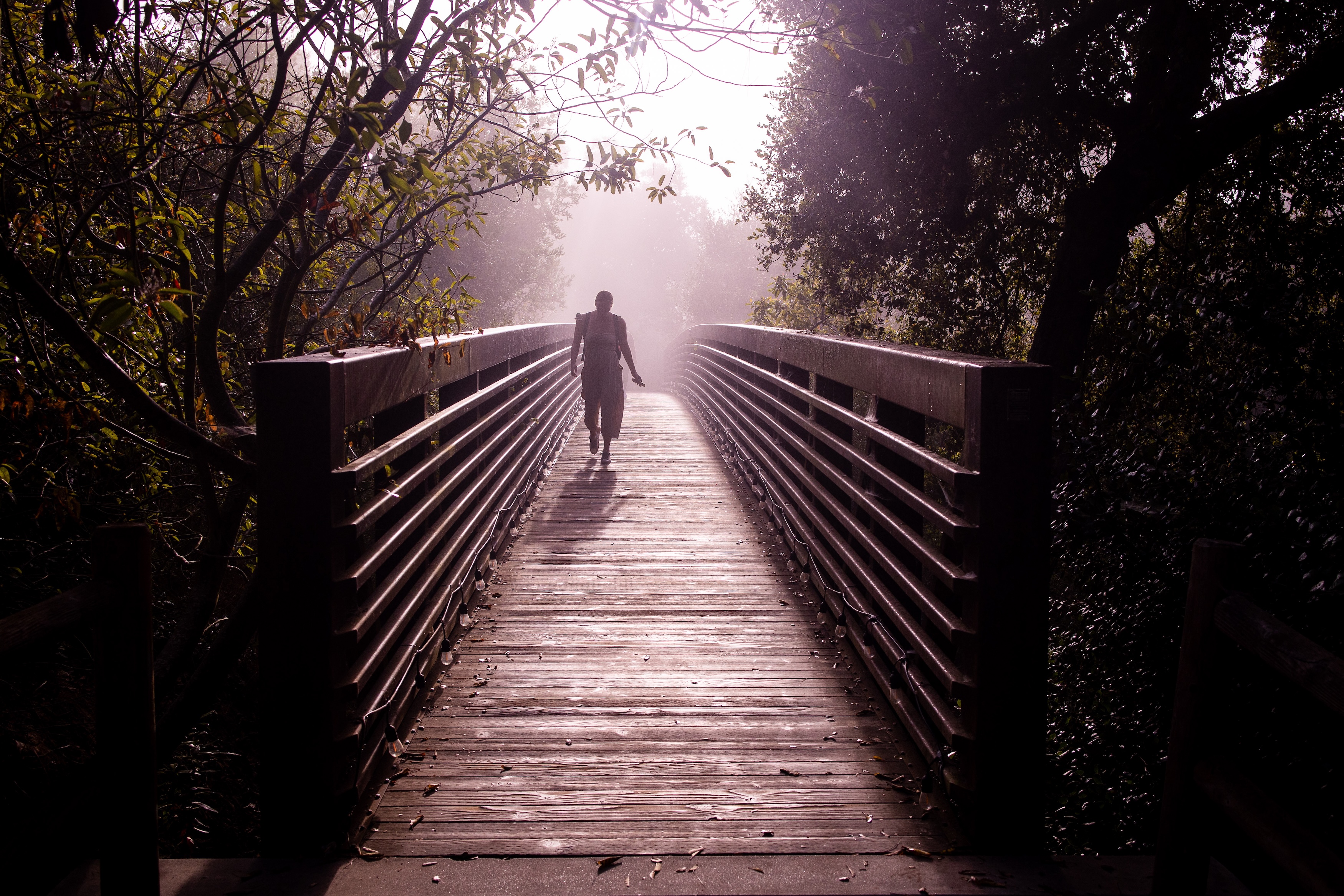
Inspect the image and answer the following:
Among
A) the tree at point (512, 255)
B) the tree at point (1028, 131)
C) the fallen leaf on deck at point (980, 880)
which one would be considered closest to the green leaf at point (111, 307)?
the fallen leaf on deck at point (980, 880)

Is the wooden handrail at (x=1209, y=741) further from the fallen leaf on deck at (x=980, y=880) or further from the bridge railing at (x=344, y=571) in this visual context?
the bridge railing at (x=344, y=571)

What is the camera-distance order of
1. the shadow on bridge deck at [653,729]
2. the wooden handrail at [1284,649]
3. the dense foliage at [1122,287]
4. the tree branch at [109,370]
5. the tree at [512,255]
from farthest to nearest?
the tree at [512,255] → the dense foliage at [1122,287] → the shadow on bridge deck at [653,729] → the tree branch at [109,370] → the wooden handrail at [1284,649]

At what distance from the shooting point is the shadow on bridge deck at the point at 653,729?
2848 mm

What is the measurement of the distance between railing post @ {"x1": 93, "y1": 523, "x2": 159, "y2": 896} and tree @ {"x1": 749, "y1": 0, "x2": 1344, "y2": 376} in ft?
20.3

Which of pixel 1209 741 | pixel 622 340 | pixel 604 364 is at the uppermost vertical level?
pixel 622 340

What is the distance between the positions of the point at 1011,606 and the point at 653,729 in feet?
4.85

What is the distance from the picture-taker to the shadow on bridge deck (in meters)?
2.85

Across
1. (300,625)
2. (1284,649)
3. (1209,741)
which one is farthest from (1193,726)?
(300,625)

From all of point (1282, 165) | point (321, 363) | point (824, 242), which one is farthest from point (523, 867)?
point (824, 242)

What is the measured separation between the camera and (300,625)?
8.76 feet

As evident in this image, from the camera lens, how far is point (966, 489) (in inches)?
110

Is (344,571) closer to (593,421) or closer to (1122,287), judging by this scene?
(1122,287)

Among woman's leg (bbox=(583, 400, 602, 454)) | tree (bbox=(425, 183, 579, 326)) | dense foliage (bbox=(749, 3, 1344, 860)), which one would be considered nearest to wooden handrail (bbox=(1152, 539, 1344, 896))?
dense foliage (bbox=(749, 3, 1344, 860))

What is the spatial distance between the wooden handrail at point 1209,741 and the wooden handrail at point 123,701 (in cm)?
228
